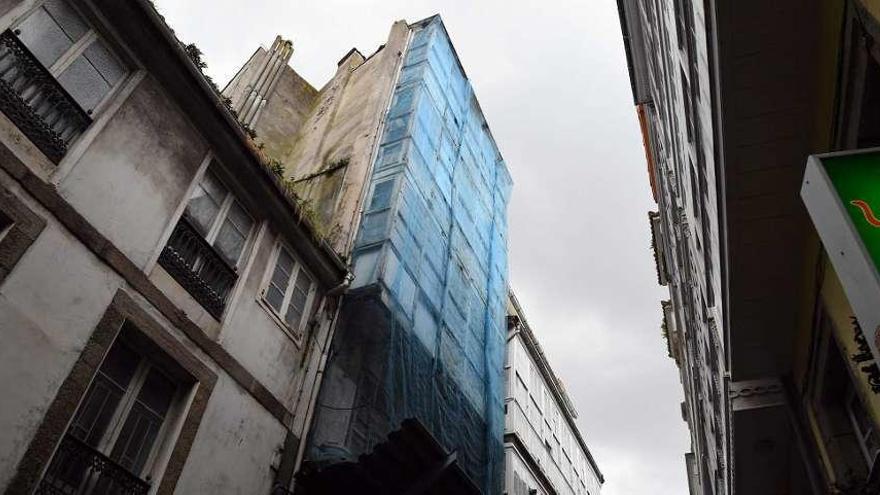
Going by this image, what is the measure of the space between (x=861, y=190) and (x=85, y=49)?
305 inches

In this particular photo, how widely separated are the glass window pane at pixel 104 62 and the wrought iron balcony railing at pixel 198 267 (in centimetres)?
190

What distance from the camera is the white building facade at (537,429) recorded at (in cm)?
1852

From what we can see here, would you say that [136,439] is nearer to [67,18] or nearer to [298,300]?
[298,300]

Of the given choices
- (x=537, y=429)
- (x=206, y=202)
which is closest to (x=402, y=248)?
(x=206, y=202)

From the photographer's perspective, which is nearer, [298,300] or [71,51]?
[71,51]

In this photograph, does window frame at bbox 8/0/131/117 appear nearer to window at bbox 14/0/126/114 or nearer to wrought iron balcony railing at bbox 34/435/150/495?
window at bbox 14/0/126/114

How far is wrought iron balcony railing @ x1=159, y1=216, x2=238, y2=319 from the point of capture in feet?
25.3

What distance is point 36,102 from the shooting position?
6359 millimetres

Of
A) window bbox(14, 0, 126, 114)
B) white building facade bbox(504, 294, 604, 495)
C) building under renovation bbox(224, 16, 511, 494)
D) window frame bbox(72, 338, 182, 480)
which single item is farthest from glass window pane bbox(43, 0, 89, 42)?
white building facade bbox(504, 294, 604, 495)

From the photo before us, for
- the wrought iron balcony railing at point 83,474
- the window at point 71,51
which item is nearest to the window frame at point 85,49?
the window at point 71,51

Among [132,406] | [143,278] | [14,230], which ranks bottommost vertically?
[132,406]

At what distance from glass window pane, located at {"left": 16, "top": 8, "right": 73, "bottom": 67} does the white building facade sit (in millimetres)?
14793

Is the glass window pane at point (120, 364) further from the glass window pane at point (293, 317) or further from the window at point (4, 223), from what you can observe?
the glass window pane at point (293, 317)

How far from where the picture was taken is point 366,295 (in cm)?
1080
